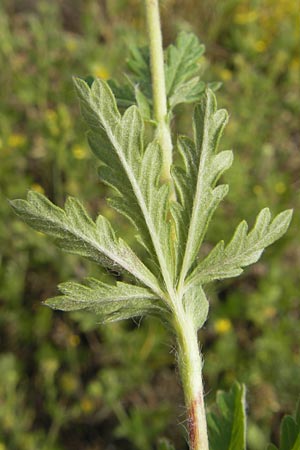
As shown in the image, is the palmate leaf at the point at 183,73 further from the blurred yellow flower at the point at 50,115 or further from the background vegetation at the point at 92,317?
the blurred yellow flower at the point at 50,115

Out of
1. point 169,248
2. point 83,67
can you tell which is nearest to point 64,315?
point 83,67

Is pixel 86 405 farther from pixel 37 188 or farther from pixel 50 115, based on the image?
pixel 50 115

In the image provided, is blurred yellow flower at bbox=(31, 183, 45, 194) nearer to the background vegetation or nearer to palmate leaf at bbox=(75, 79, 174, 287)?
the background vegetation

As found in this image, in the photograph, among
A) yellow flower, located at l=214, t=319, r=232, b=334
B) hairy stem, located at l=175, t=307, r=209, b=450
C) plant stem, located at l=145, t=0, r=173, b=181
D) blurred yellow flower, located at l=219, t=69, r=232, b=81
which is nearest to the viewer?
hairy stem, located at l=175, t=307, r=209, b=450

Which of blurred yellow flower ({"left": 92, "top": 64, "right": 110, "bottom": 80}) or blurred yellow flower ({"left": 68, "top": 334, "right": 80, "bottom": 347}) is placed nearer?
blurred yellow flower ({"left": 68, "top": 334, "right": 80, "bottom": 347})

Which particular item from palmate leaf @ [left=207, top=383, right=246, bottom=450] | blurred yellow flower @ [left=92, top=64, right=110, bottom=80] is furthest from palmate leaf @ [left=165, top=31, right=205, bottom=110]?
blurred yellow flower @ [left=92, top=64, right=110, bottom=80]

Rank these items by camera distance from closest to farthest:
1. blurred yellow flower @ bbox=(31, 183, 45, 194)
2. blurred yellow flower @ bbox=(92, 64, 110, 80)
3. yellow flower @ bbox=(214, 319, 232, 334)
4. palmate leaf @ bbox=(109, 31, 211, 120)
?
palmate leaf @ bbox=(109, 31, 211, 120), yellow flower @ bbox=(214, 319, 232, 334), blurred yellow flower @ bbox=(31, 183, 45, 194), blurred yellow flower @ bbox=(92, 64, 110, 80)
